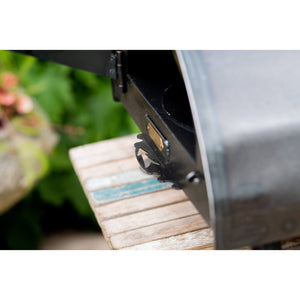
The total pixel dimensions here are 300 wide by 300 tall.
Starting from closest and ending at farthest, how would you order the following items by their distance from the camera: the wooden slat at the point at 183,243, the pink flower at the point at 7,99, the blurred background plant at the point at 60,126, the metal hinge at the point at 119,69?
1. the wooden slat at the point at 183,243
2. the metal hinge at the point at 119,69
3. the pink flower at the point at 7,99
4. the blurred background plant at the point at 60,126

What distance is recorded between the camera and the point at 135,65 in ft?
3.84

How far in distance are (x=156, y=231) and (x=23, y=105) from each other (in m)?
1.43

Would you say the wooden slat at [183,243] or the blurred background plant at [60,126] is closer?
the wooden slat at [183,243]

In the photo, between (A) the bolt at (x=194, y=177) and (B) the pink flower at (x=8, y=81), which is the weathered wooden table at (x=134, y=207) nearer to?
(A) the bolt at (x=194, y=177)

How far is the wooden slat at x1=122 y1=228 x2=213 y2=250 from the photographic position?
3.40 feet

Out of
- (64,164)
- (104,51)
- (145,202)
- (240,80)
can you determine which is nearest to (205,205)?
(240,80)

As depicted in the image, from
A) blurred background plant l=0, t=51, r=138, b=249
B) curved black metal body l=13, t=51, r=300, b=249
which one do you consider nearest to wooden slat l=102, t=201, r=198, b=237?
curved black metal body l=13, t=51, r=300, b=249

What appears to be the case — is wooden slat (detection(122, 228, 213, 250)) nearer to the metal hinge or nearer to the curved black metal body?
the curved black metal body

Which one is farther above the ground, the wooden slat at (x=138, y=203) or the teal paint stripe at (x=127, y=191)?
the teal paint stripe at (x=127, y=191)

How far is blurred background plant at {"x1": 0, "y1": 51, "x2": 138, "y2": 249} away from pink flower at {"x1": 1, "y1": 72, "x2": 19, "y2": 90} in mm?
136

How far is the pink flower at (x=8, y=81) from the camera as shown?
232 cm

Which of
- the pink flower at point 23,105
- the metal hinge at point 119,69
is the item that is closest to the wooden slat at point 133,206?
the metal hinge at point 119,69

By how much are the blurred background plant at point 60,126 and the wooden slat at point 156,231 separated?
151 cm

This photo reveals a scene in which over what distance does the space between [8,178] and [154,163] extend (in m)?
1.32
